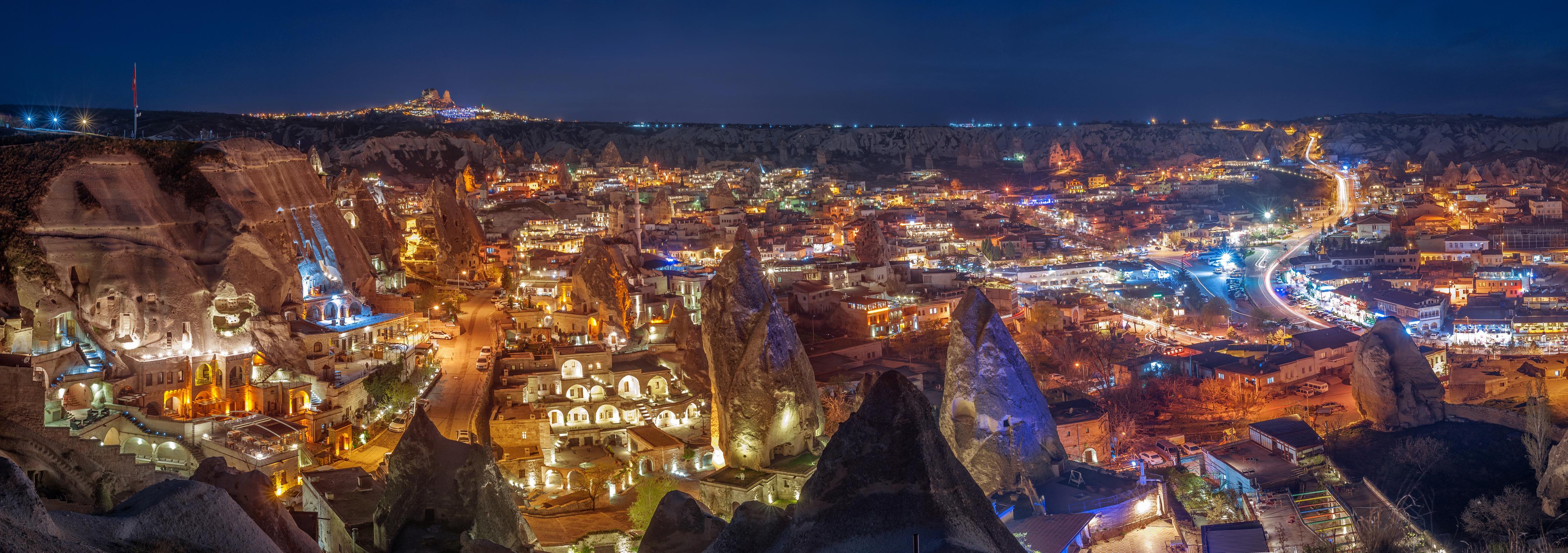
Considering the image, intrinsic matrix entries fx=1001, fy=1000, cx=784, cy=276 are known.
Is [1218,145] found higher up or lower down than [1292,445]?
higher up

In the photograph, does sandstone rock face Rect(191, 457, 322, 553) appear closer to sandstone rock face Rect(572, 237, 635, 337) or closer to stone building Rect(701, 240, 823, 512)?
→ stone building Rect(701, 240, 823, 512)

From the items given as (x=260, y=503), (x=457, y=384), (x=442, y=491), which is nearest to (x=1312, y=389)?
(x=457, y=384)

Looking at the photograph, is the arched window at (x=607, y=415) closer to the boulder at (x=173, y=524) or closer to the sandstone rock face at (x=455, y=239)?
the boulder at (x=173, y=524)

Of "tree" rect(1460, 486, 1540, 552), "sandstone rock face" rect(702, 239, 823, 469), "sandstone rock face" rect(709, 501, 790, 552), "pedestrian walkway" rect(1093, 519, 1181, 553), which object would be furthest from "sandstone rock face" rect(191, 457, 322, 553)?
"tree" rect(1460, 486, 1540, 552)

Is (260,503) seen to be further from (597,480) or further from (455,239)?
(455,239)

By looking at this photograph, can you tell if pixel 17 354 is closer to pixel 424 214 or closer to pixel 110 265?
pixel 110 265

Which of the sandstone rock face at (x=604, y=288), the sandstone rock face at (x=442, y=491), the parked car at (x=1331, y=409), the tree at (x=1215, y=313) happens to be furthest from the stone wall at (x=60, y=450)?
the tree at (x=1215, y=313)

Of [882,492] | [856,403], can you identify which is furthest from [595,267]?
[882,492]
